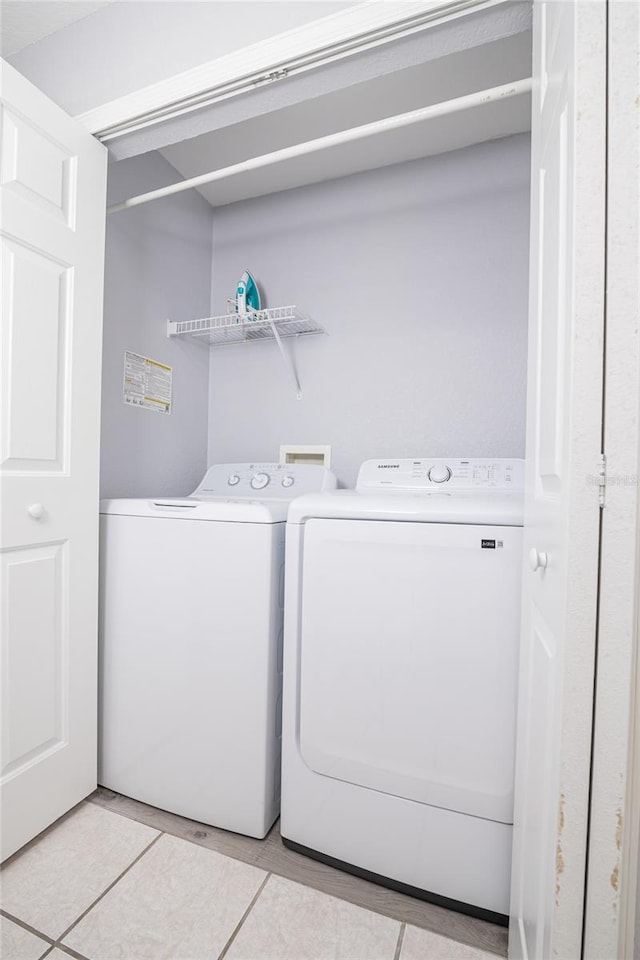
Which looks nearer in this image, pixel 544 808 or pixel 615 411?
pixel 615 411

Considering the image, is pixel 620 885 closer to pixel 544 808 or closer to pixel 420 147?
pixel 544 808

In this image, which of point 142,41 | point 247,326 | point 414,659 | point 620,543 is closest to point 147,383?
point 247,326

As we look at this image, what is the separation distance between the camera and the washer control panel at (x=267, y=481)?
1893mm

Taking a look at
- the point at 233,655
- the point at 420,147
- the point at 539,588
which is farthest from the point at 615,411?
the point at 420,147

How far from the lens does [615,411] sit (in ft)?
1.83

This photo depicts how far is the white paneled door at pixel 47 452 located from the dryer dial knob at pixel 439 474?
1.17m

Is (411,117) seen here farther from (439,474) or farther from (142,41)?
(439,474)

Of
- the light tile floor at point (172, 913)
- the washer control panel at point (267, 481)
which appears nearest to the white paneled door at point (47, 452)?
the light tile floor at point (172, 913)

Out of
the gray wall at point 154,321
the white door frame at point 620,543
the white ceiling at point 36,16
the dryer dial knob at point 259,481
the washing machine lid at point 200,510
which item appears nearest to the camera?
the white door frame at point 620,543

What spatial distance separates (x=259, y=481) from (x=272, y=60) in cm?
137

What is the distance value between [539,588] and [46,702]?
1.39m

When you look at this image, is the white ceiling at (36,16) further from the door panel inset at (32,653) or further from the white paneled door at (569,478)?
the door panel inset at (32,653)

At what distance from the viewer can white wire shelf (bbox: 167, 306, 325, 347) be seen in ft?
6.50

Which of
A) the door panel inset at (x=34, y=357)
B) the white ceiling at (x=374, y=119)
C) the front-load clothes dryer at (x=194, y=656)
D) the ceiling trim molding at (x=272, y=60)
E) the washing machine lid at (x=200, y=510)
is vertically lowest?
the front-load clothes dryer at (x=194, y=656)
